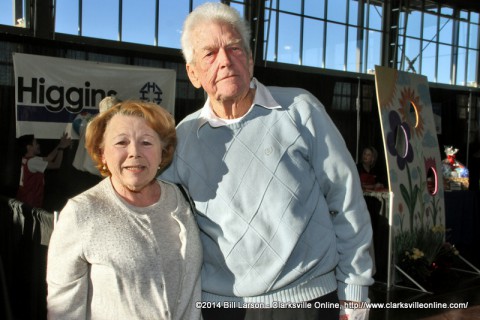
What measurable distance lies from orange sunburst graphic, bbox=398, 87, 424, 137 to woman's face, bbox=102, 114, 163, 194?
438 centimetres

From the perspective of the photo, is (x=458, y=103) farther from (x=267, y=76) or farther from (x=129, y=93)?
(x=129, y=93)

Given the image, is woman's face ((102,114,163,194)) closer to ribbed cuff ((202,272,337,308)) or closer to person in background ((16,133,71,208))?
ribbed cuff ((202,272,337,308))

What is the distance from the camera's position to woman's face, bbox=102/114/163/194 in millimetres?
1541

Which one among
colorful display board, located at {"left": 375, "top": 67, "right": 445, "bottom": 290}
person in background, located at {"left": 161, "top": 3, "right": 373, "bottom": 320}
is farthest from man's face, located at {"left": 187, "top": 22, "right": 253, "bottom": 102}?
colorful display board, located at {"left": 375, "top": 67, "right": 445, "bottom": 290}

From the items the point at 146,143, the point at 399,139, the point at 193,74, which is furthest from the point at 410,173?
the point at 146,143

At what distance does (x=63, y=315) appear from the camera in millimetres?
1477

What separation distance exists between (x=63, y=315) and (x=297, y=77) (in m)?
8.86

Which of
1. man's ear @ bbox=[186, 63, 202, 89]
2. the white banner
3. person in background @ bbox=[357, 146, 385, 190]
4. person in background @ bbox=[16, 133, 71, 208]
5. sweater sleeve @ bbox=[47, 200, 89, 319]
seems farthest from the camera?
person in background @ bbox=[357, 146, 385, 190]

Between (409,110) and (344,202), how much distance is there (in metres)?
4.32

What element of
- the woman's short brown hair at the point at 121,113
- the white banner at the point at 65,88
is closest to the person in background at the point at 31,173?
the white banner at the point at 65,88

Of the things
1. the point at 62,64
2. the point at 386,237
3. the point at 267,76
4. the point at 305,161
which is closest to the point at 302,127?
the point at 305,161

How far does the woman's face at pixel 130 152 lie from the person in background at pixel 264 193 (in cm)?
15

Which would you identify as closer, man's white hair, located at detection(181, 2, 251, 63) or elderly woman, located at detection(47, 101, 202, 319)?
elderly woman, located at detection(47, 101, 202, 319)

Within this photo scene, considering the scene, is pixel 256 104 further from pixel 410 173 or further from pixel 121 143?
pixel 410 173
